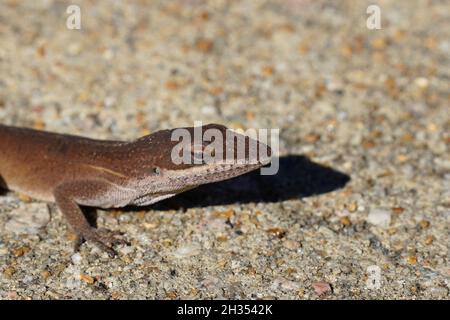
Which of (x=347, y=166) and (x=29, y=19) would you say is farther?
(x=29, y=19)

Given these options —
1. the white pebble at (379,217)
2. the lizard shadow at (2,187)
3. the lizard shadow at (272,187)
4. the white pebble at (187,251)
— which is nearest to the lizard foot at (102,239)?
the white pebble at (187,251)

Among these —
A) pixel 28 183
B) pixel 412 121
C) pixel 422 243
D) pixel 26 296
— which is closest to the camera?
pixel 26 296

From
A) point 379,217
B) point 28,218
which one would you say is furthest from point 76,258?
point 379,217

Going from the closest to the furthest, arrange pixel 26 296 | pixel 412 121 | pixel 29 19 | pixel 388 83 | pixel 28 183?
1. pixel 26 296
2. pixel 28 183
3. pixel 412 121
4. pixel 388 83
5. pixel 29 19

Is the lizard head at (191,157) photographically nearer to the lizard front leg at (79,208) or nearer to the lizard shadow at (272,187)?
the lizard front leg at (79,208)

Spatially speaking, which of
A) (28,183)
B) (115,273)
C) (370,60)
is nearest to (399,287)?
(115,273)

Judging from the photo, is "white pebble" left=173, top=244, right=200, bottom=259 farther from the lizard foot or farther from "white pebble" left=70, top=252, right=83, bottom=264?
"white pebble" left=70, top=252, right=83, bottom=264
